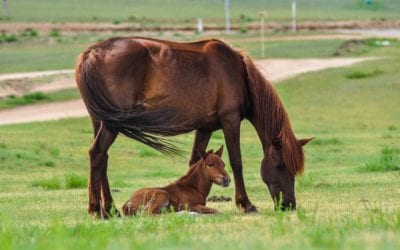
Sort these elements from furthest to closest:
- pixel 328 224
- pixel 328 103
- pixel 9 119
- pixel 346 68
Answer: pixel 346 68
pixel 328 103
pixel 9 119
pixel 328 224

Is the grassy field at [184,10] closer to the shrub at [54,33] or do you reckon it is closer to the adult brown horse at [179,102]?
the shrub at [54,33]

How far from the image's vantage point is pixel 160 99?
491 inches

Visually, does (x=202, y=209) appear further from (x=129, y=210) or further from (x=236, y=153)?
(x=236, y=153)

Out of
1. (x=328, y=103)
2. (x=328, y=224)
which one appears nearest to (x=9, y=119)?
(x=328, y=103)

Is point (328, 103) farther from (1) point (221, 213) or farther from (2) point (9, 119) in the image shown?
(1) point (221, 213)

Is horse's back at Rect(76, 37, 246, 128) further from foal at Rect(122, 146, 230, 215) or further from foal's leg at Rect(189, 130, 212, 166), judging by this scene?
foal at Rect(122, 146, 230, 215)

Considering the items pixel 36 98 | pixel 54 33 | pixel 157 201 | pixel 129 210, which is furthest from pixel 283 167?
pixel 54 33

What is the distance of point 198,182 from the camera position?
41.7ft

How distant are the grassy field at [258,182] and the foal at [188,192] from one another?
0.41 m

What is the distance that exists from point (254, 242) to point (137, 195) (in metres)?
4.08

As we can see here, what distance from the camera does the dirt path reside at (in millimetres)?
30078

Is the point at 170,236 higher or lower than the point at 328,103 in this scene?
higher

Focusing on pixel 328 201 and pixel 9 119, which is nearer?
pixel 328 201

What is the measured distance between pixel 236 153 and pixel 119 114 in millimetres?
1708
